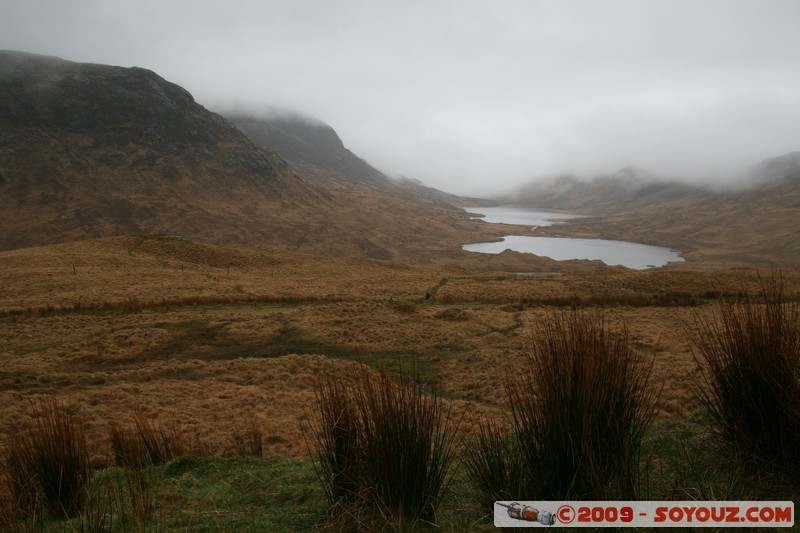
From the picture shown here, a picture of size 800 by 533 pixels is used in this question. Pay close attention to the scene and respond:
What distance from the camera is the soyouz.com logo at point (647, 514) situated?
8.82 feet

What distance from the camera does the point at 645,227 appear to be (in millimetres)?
Answer: 141500

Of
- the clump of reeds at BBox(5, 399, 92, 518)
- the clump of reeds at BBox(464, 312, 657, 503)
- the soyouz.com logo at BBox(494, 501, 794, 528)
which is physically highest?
the clump of reeds at BBox(464, 312, 657, 503)

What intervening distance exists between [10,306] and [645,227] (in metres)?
154

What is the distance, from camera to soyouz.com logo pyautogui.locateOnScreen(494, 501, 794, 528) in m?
2.69

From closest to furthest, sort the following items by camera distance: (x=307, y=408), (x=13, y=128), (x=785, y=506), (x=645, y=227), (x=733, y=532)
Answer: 1. (x=733, y=532)
2. (x=785, y=506)
3. (x=307, y=408)
4. (x=13, y=128)
5. (x=645, y=227)

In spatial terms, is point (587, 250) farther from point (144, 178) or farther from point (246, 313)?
point (246, 313)

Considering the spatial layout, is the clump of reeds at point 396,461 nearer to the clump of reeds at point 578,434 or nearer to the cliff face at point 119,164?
the clump of reeds at point 578,434

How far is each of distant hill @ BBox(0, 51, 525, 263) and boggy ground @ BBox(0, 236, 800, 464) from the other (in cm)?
4244

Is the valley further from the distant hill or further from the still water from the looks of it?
the still water

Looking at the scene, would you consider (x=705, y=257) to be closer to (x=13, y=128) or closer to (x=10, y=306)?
(x=10, y=306)

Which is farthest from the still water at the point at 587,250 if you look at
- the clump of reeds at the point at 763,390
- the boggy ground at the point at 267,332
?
the clump of reeds at the point at 763,390

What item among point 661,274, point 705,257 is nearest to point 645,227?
point 705,257

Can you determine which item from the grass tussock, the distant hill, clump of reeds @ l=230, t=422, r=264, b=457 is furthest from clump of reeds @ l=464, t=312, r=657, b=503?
the distant hill

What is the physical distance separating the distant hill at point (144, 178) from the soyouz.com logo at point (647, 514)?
75068 millimetres
